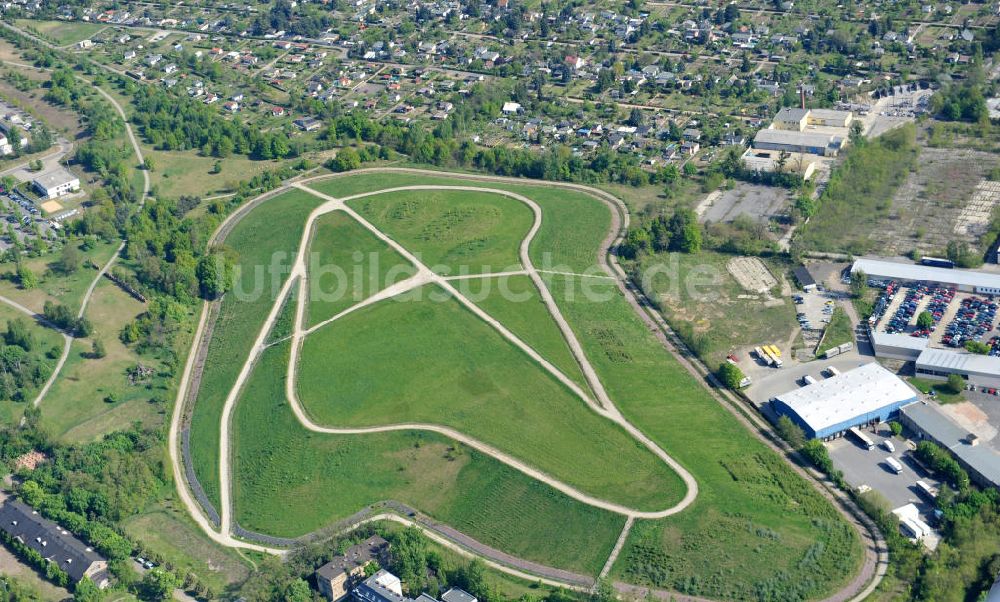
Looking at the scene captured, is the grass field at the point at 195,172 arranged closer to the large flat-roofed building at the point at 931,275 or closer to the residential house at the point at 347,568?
the residential house at the point at 347,568

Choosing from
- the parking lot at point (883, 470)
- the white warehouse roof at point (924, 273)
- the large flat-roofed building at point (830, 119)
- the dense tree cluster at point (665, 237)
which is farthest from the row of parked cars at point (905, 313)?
the large flat-roofed building at point (830, 119)

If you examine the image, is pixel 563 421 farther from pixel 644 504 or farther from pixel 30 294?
pixel 30 294

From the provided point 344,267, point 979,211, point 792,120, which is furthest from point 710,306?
Answer: point 792,120

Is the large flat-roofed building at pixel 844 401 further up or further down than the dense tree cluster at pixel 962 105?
further down

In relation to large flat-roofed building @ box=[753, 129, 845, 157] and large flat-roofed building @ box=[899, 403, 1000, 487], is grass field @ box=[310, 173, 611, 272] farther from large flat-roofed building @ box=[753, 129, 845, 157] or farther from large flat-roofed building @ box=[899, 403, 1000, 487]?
large flat-roofed building @ box=[899, 403, 1000, 487]

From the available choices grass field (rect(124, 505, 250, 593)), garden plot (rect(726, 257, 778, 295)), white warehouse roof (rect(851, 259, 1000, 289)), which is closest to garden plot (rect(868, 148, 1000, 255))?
white warehouse roof (rect(851, 259, 1000, 289))

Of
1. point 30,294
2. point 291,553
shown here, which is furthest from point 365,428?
point 30,294

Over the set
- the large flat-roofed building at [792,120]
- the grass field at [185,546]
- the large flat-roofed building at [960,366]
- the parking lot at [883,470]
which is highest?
the large flat-roofed building at [792,120]
